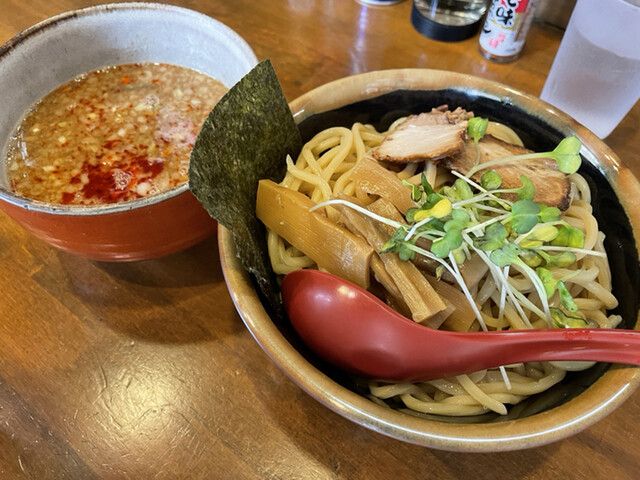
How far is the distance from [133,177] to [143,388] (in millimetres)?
491

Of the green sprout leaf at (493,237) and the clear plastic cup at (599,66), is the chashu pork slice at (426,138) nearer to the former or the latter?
the green sprout leaf at (493,237)

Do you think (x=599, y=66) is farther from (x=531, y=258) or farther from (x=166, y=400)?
(x=166, y=400)

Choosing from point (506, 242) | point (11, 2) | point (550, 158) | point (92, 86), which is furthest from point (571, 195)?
point (11, 2)

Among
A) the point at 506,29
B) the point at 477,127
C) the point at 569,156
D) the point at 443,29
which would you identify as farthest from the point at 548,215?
the point at 443,29

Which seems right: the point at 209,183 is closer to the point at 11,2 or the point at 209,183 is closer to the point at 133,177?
the point at 133,177

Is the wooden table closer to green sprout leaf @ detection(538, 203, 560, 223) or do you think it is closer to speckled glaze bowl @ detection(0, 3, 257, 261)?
speckled glaze bowl @ detection(0, 3, 257, 261)

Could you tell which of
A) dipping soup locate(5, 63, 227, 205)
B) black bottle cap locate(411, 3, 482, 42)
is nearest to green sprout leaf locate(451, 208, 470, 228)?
dipping soup locate(5, 63, 227, 205)

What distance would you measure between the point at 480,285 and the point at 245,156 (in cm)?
59

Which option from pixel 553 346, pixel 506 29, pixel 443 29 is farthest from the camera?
pixel 443 29

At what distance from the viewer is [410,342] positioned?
855mm

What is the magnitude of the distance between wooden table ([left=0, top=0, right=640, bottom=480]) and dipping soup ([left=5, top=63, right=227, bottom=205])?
222 millimetres

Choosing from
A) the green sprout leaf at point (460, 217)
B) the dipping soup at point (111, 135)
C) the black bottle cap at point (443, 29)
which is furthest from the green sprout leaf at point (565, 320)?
the black bottle cap at point (443, 29)

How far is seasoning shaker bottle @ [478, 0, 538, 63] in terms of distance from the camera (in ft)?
5.33

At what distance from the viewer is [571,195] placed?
3.57 feet
